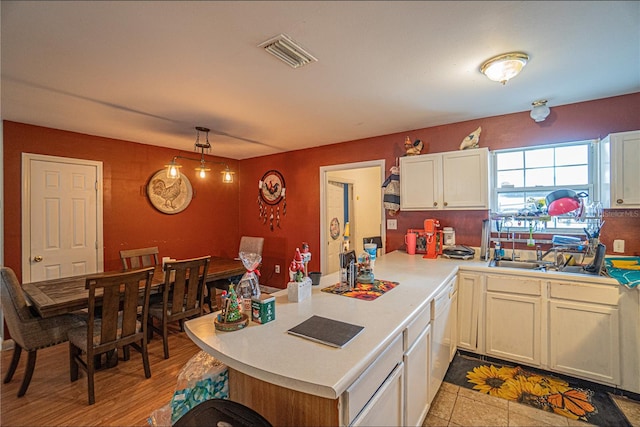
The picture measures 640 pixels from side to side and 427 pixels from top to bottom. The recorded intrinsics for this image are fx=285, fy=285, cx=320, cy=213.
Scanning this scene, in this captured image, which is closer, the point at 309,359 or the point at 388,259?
the point at 309,359

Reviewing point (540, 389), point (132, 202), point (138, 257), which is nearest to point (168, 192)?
point (132, 202)

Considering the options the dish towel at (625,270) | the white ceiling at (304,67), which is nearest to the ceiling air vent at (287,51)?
the white ceiling at (304,67)

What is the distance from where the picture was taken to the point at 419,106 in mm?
2742

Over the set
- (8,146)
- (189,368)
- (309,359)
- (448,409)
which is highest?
(8,146)

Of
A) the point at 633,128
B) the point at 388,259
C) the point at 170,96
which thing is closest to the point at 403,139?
the point at 388,259

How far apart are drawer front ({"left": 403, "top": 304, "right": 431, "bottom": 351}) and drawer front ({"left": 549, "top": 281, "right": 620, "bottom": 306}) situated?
4.17 ft

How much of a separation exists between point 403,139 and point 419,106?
874mm

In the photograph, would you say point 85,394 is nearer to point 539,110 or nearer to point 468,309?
point 468,309

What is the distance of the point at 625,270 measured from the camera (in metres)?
2.18

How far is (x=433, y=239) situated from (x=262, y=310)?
2.30 m

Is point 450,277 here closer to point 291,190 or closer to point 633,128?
point 633,128

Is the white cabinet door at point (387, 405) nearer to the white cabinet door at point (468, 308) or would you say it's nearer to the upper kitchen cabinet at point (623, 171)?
the white cabinet door at point (468, 308)

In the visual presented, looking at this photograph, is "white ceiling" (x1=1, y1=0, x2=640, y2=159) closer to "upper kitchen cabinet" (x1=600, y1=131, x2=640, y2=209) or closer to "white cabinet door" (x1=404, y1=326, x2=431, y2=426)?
"upper kitchen cabinet" (x1=600, y1=131, x2=640, y2=209)

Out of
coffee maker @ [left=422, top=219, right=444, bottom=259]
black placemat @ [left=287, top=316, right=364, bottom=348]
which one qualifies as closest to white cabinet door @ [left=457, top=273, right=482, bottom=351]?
coffee maker @ [left=422, top=219, right=444, bottom=259]
